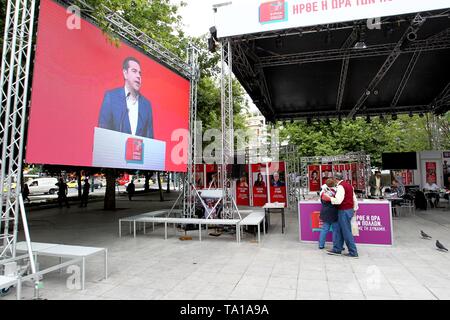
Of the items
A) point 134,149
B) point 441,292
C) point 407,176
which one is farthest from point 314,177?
point 441,292

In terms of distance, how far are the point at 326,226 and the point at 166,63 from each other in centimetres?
715

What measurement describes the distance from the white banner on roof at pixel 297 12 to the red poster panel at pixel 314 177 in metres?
18.4

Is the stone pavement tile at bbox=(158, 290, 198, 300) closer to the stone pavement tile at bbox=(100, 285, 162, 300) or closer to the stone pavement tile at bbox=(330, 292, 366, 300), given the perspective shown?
the stone pavement tile at bbox=(100, 285, 162, 300)

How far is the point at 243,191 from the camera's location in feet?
53.9

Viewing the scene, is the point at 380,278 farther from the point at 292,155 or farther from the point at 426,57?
the point at 292,155

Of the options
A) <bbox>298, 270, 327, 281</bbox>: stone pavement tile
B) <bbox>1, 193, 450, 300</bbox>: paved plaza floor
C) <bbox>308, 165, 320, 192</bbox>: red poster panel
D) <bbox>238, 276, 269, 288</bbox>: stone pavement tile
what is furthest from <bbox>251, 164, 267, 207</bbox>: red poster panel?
<bbox>238, 276, 269, 288</bbox>: stone pavement tile

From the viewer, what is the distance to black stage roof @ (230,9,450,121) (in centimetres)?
832

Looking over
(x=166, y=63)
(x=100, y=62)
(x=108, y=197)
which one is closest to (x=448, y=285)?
(x=100, y=62)

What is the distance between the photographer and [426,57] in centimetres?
1030

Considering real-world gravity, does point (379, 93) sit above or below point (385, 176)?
above

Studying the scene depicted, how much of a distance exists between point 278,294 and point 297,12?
621cm

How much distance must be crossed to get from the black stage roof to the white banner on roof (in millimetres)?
456

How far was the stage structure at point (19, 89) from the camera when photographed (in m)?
4.55

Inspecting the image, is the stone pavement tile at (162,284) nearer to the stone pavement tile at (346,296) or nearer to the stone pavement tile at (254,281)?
the stone pavement tile at (254,281)
